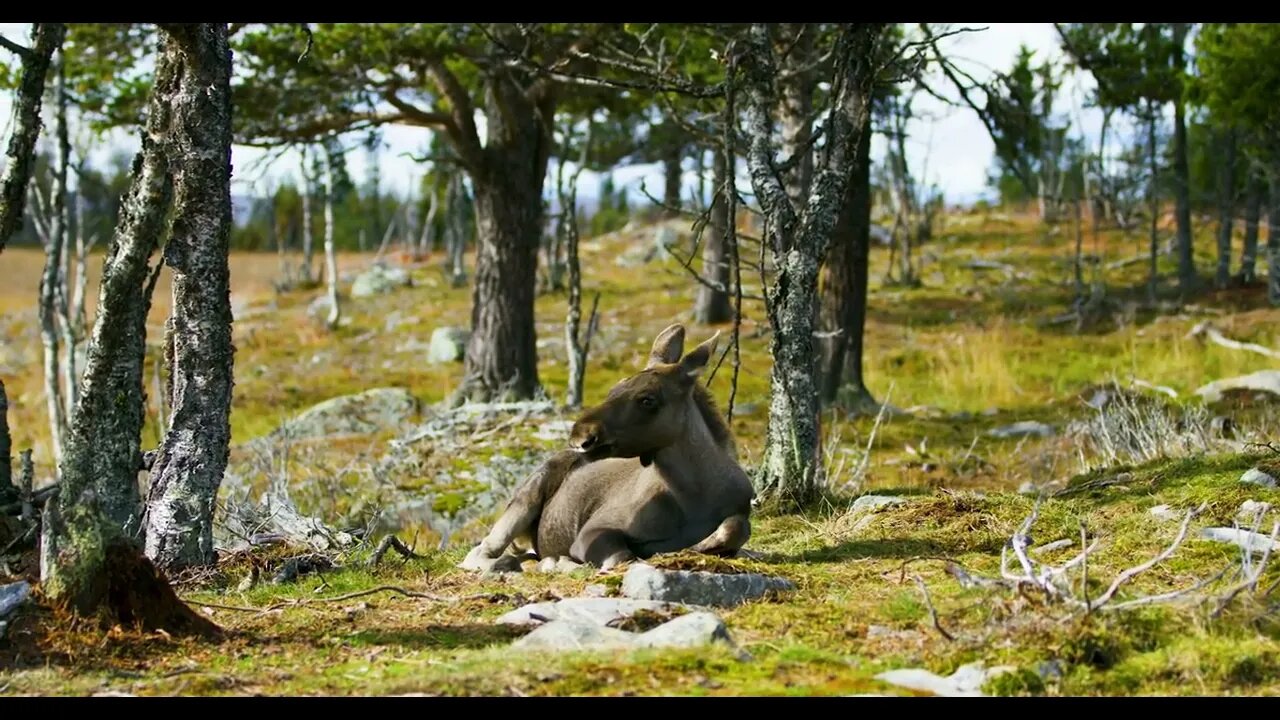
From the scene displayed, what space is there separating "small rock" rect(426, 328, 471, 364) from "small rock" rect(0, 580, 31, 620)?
27.3 m

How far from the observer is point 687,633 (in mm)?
6156

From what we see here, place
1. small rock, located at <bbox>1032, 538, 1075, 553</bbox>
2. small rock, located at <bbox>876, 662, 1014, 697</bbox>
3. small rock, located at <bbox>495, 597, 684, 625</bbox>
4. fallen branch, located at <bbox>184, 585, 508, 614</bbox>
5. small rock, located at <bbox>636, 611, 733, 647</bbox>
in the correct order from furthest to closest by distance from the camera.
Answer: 1. small rock, located at <bbox>1032, 538, 1075, 553</bbox>
2. fallen branch, located at <bbox>184, 585, 508, 614</bbox>
3. small rock, located at <bbox>495, 597, 684, 625</bbox>
4. small rock, located at <bbox>636, 611, 733, 647</bbox>
5. small rock, located at <bbox>876, 662, 1014, 697</bbox>

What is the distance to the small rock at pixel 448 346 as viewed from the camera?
34.7 metres

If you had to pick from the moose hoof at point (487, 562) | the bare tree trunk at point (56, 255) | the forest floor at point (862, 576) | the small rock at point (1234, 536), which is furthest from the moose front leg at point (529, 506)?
the bare tree trunk at point (56, 255)

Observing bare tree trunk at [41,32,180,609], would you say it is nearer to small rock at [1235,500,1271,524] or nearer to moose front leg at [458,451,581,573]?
moose front leg at [458,451,581,573]

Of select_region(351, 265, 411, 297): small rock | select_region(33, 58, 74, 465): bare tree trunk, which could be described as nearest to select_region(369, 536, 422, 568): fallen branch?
select_region(33, 58, 74, 465): bare tree trunk

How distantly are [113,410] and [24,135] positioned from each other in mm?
2663

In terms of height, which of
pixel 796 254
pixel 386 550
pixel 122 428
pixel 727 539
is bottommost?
pixel 386 550

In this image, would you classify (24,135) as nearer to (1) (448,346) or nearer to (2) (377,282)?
(1) (448,346)

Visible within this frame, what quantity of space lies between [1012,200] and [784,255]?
192 ft

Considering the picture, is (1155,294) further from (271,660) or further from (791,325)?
(271,660)

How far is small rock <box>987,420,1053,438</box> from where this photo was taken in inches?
778

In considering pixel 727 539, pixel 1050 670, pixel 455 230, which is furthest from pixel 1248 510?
pixel 455 230
